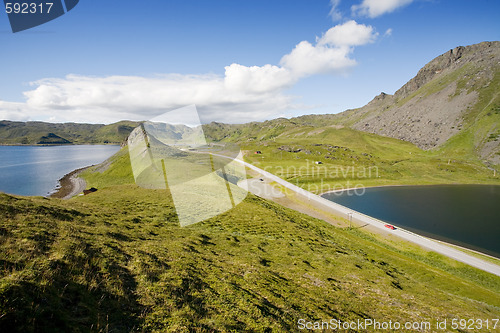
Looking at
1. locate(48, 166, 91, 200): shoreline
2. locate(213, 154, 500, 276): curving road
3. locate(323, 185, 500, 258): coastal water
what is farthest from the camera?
locate(48, 166, 91, 200): shoreline

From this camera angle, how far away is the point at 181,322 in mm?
10672

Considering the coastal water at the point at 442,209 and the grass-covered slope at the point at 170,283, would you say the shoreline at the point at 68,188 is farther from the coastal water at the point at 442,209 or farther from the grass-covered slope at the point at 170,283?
the coastal water at the point at 442,209

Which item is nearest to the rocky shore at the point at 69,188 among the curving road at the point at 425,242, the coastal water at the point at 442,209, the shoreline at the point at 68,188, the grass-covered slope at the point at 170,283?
the shoreline at the point at 68,188

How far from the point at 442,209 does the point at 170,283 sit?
117069 millimetres

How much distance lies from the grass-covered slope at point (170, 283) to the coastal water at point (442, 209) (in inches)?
1656

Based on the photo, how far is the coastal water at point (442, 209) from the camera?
66000mm

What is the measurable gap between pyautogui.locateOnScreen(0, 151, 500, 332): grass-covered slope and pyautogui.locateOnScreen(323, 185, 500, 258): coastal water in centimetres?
4207

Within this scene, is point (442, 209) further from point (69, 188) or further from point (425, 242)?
point (69, 188)

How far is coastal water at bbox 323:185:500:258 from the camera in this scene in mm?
66000

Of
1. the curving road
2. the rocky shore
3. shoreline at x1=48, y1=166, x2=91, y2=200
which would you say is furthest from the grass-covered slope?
the rocky shore

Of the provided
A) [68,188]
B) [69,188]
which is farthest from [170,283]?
[68,188]

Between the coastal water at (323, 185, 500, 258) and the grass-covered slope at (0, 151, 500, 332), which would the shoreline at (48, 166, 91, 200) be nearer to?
the grass-covered slope at (0, 151, 500, 332)

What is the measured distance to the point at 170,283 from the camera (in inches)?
542

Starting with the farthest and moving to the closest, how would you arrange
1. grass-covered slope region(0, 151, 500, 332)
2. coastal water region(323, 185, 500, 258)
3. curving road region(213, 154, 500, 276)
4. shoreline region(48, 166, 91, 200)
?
1. shoreline region(48, 166, 91, 200)
2. coastal water region(323, 185, 500, 258)
3. curving road region(213, 154, 500, 276)
4. grass-covered slope region(0, 151, 500, 332)
